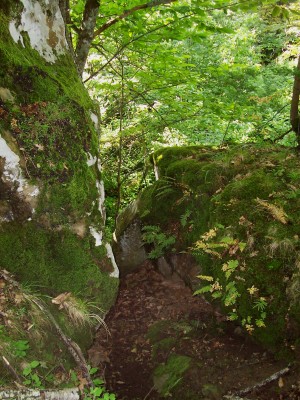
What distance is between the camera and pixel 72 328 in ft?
14.5

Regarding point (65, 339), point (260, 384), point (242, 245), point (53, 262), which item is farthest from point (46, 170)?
point (260, 384)

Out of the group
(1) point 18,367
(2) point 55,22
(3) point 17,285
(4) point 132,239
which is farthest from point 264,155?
(1) point 18,367

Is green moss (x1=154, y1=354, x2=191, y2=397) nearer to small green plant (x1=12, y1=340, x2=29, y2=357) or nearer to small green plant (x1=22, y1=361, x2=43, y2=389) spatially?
small green plant (x1=22, y1=361, x2=43, y2=389)

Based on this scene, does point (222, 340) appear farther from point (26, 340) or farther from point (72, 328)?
point (26, 340)

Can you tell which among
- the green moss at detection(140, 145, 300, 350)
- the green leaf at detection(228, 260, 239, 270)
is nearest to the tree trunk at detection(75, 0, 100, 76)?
the green moss at detection(140, 145, 300, 350)

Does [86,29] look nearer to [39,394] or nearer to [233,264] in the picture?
[233,264]

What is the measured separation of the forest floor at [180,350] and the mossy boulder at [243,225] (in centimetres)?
28

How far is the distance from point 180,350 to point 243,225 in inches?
79.9

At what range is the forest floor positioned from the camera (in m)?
4.02

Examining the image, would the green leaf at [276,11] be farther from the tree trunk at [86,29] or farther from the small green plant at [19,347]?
the small green plant at [19,347]

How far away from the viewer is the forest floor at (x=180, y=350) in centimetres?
402

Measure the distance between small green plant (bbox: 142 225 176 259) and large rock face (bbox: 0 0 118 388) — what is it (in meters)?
1.28

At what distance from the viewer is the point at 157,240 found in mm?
6598

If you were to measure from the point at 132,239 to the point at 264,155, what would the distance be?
3231 millimetres
